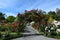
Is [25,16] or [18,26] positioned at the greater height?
[25,16]

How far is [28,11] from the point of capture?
137 ft

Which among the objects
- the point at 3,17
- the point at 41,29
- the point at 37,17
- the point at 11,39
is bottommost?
the point at 11,39

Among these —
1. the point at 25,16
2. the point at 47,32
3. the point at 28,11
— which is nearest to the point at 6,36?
the point at 47,32

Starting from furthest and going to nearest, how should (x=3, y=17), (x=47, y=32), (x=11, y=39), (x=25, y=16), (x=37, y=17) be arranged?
(x=3, y=17) → (x=25, y=16) → (x=37, y=17) → (x=47, y=32) → (x=11, y=39)

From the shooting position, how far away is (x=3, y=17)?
70938mm

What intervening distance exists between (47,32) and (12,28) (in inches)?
311

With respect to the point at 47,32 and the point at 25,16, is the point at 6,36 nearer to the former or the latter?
the point at 47,32

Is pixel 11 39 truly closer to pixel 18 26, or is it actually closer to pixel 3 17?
pixel 18 26

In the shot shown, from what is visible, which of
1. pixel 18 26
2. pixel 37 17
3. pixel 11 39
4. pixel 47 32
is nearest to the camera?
pixel 11 39

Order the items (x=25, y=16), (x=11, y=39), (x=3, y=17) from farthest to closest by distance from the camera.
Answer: (x=3, y=17), (x=25, y=16), (x=11, y=39)

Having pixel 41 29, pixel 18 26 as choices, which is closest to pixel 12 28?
pixel 18 26

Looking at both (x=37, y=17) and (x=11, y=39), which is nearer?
(x=11, y=39)

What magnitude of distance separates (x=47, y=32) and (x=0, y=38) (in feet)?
26.4

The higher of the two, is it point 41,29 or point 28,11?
point 28,11
